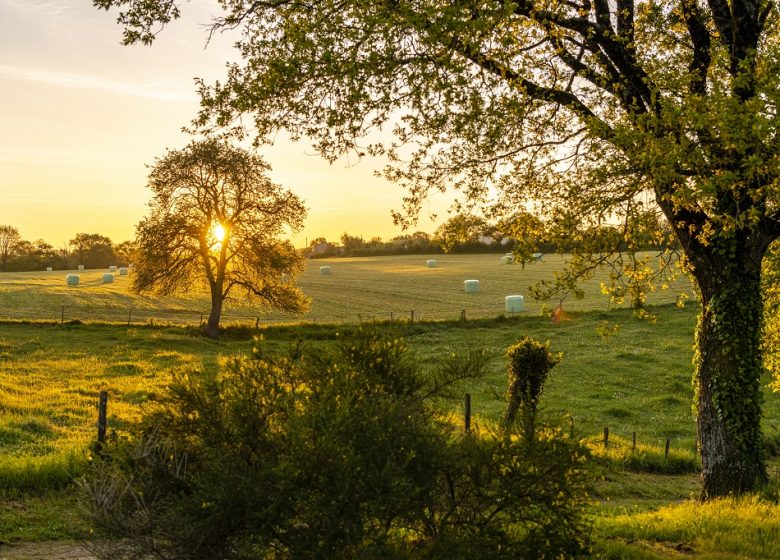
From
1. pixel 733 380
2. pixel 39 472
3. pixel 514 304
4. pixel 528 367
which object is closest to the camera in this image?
pixel 733 380

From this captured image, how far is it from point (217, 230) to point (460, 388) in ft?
136

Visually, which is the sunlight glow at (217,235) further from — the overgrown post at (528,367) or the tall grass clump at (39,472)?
the tall grass clump at (39,472)

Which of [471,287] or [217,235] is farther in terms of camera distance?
[471,287]

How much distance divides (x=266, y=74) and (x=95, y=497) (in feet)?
26.3

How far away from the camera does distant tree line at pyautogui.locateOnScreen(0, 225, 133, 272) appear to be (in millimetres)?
132375

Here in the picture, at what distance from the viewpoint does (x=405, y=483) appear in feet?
21.7

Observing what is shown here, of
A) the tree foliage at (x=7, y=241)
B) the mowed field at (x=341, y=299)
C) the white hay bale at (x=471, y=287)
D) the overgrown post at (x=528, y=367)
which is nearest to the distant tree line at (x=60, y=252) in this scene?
the tree foliage at (x=7, y=241)

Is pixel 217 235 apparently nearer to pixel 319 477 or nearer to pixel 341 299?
pixel 341 299

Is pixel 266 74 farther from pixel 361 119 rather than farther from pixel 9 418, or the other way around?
pixel 9 418

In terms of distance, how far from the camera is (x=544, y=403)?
29469 mm

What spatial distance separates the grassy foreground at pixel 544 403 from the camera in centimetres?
1097

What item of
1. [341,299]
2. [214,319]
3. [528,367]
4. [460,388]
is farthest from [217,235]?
[460,388]

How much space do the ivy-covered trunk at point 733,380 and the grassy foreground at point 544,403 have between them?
3.46 ft

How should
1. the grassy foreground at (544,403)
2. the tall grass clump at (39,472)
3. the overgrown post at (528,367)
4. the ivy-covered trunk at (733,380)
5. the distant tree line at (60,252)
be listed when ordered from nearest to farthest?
1. the grassy foreground at (544,403)
2. the ivy-covered trunk at (733,380)
3. the tall grass clump at (39,472)
4. the overgrown post at (528,367)
5. the distant tree line at (60,252)
